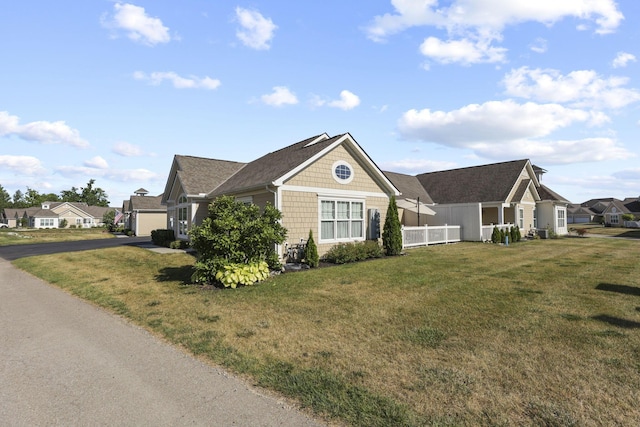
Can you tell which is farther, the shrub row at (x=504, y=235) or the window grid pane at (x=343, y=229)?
the shrub row at (x=504, y=235)

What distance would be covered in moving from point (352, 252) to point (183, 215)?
44.1ft

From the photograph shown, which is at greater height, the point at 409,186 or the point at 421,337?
the point at 409,186

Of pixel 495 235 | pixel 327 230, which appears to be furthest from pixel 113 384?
pixel 495 235

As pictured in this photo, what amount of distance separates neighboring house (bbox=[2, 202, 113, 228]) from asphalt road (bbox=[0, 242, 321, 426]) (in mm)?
89925

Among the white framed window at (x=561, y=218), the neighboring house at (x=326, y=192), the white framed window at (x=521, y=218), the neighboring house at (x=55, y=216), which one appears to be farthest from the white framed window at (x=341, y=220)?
the neighboring house at (x=55, y=216)

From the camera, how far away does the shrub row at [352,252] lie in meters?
14.8

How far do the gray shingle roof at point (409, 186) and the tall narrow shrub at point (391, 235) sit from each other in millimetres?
9226

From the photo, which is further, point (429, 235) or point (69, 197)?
point (69, 197)

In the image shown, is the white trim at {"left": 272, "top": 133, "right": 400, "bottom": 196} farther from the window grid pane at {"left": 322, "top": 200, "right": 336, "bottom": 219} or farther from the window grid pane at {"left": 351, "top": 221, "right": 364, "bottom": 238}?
the window grid pane at {"left": 351, "top": 221, "right": 364, "bottom": 238}

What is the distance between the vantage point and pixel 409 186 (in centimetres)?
2928

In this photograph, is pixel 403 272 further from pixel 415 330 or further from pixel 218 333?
pixel 218 333

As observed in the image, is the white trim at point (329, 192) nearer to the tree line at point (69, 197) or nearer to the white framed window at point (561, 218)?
the white framed window at point (561, 218)

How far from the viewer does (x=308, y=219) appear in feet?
49.3

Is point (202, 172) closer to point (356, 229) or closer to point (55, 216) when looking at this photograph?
point (356, 229)
